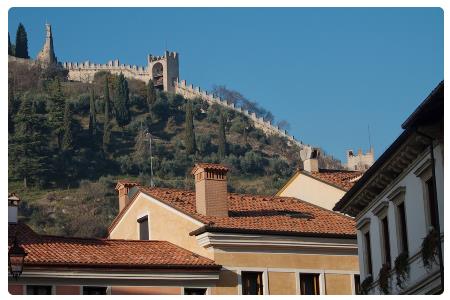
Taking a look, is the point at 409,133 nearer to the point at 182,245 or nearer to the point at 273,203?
the point at 182,245

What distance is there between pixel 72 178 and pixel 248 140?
33.2m

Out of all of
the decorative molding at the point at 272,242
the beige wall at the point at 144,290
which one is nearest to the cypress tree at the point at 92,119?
the decorative molding at the point at 272,242

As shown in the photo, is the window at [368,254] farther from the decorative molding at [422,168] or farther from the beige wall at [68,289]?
the beige wall at [68,289]

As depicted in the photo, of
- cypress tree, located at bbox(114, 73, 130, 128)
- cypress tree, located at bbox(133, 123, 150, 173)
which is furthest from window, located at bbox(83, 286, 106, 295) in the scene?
cypress tree, located at bbox(114, 73, 130, 128)

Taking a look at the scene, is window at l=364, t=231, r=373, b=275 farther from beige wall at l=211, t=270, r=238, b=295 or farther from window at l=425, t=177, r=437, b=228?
window at l=425, t=177, r=437, b=228

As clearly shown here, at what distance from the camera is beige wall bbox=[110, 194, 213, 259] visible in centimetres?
3081

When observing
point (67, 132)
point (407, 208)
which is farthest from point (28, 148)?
point (407, 208)

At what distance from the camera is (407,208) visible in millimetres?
22328

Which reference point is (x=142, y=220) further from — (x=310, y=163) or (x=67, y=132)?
(x=67, y=132)

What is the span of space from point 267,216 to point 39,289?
26.5 ft

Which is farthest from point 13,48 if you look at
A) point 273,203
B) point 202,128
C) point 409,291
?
point 409,291

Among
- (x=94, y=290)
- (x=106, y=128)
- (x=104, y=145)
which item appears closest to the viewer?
(x=94, y=290)

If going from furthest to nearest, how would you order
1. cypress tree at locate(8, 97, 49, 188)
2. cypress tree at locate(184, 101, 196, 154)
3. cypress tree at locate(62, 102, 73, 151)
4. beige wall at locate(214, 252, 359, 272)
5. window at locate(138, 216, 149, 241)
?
1. cypress tree at locate(62, 102, 73, 151)
2. cypress tree at locate(184, 101, 196, 154)
3. cypress tree at locate(8, 97, 49, 188)
4. window at locate(138, 216, 149, 241)
5. beige wall at locate(214, 252, 359, 272)

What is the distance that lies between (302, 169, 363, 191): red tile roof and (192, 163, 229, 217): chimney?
603cm
